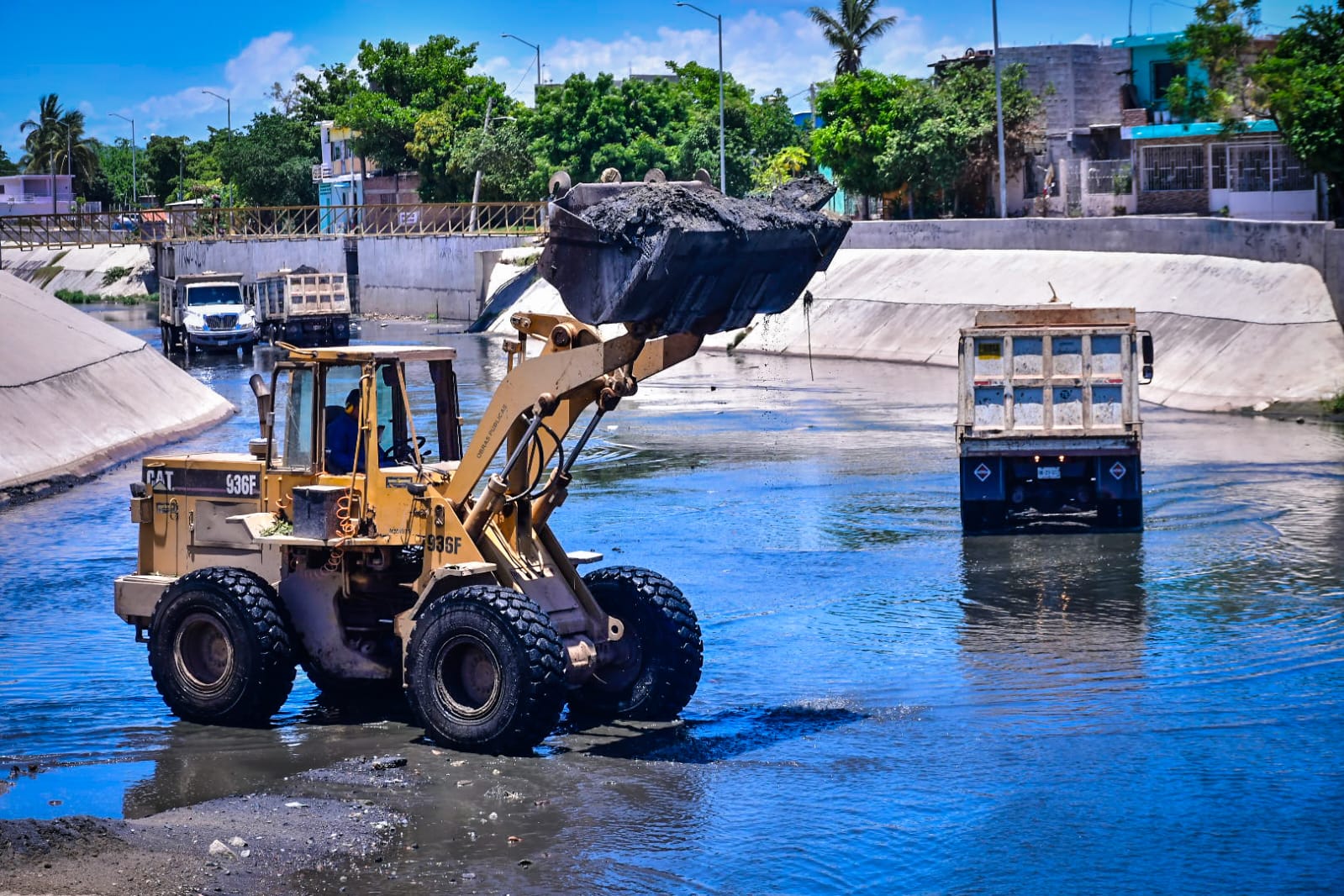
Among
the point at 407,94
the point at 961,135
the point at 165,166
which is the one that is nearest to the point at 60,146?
the point at 165,166

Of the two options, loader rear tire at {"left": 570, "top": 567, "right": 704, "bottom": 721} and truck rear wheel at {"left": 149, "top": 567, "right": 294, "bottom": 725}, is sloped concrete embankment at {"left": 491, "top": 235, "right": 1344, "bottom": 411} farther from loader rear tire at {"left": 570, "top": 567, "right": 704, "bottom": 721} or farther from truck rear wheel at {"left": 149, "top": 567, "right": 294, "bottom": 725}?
truck rear wheel at {"left": 149, "top": 567, "right": 294, "bottom": 725}

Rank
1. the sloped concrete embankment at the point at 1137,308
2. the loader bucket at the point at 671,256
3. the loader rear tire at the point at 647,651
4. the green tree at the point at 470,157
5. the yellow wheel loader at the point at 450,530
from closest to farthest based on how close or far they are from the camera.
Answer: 1. the loader bucket at the point at 671,256
2. the yellow wheel loader at the point at 450,530
3. the loader rear tire at the point at 647,651
4. the sloped concrete embankment at the point at 1137,308
5. the green tree at the point at 470,157

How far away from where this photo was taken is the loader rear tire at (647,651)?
12391 millimetres

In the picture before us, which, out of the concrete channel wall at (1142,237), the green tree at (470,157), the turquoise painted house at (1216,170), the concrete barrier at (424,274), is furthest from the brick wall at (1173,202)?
the green tree at (470,157)

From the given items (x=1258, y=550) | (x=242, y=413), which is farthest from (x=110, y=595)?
(x=242, y=413)

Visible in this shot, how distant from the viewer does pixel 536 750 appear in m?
11.8

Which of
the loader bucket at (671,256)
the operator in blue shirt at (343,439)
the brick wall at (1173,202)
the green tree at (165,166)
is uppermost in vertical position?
the green tree at (165,166)

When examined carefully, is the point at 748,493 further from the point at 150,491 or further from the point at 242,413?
the point at 242,413

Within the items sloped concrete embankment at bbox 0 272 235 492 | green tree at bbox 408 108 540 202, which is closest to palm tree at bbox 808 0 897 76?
green tree at bbox 408 108 540 202

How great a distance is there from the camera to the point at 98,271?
119 m

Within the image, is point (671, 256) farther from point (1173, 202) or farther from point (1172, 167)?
point (1172, 167)

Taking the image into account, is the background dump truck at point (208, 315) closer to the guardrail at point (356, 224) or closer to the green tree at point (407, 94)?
the guardrail at point (356, 224)

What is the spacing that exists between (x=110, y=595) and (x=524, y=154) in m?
72.3

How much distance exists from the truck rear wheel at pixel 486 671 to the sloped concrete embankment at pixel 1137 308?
16881mm
